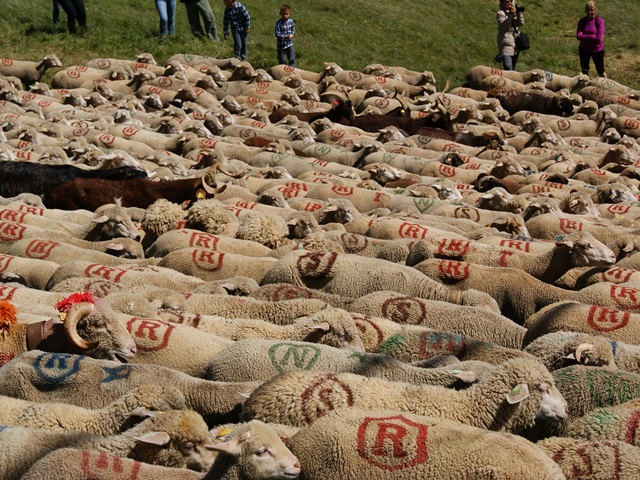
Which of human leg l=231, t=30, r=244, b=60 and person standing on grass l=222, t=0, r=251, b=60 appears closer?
person standing on grass l=222, t=0, r=251, b=60

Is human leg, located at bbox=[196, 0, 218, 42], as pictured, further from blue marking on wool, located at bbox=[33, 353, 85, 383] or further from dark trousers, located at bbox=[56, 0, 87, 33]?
blue marking on wool, located at bbox=[33, 353, 85, 383]

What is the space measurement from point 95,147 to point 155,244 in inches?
183

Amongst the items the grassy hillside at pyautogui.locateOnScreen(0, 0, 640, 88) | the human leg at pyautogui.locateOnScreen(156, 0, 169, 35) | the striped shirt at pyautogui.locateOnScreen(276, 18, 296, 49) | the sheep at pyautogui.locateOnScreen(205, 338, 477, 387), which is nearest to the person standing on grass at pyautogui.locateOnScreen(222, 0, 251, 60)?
the grassy hillside at pyautogui.locateOnScreen(0, 0, 640, 88)

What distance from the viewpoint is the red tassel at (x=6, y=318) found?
18.9 feet

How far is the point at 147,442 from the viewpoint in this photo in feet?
14.4

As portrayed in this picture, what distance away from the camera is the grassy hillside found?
21.0 m

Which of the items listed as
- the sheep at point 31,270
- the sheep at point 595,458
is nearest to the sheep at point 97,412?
the sheep at point 595,458

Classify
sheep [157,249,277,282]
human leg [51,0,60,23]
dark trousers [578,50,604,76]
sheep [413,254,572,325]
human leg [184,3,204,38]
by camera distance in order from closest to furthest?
1. sheep [413,254,572,325]
2. sheep [157,249,277,282]
3. human leg [51,0,60,23]
4. dark trousers [578,50,604,76]
5. human leg [184,3,204,38]

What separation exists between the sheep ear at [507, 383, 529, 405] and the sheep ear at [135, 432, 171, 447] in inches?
71.5

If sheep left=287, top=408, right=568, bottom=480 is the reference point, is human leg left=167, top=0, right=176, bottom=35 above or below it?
above

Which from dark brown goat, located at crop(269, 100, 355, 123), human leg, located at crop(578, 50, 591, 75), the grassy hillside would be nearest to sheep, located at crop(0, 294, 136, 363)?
dark brown goat, located at crop(269, 100, 355, 123)

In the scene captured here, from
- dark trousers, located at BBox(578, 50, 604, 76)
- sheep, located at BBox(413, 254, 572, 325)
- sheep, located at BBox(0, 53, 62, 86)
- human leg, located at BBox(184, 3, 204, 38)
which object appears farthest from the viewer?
human leg, located at BBox(184, 3, 204, 38)

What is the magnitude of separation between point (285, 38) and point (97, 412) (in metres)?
16.8

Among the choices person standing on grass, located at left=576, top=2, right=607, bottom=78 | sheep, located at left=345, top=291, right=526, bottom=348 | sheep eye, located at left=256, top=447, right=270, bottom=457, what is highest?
person standing on grass, located at left=576, top=2, right=607, bottom=78
